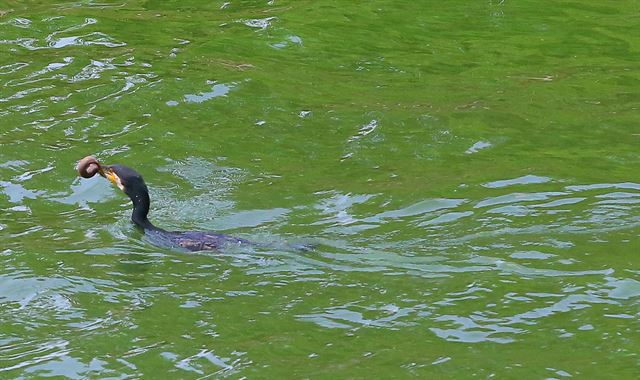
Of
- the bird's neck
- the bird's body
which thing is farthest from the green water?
the bird's neck

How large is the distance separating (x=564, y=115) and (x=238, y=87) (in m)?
3.45

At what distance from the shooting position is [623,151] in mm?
12039

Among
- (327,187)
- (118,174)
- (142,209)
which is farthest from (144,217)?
(327,187)

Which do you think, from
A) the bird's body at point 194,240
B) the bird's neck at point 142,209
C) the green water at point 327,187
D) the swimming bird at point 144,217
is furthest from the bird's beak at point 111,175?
the bird's body at point 194,240

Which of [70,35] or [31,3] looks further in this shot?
[31,3]

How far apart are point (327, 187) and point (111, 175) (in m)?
1.90

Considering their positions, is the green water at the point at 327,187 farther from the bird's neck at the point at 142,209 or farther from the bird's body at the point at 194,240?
the bird's neck at the point at 142,209

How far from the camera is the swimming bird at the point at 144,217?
10281 mm

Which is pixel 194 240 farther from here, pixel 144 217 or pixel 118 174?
pixel 118 174

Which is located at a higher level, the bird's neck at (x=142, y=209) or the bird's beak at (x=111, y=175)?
the bird's beak at (x=111, y=175)

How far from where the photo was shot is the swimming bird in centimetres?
1028

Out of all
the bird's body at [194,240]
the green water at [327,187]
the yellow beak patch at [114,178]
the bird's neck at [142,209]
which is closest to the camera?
the green water at [327,187]

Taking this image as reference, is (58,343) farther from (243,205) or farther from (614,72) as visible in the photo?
(614,72)

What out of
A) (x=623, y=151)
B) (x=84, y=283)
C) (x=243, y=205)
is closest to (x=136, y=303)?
(x=84, y=283)
